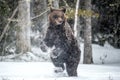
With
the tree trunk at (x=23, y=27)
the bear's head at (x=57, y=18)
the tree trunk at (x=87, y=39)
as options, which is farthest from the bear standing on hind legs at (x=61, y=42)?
the tree trunk at (x=23, y=27)

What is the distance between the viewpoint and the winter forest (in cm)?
1145

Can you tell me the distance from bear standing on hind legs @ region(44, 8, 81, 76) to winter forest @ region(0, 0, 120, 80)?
30 millimetres

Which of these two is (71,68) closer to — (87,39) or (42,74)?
(42,74)

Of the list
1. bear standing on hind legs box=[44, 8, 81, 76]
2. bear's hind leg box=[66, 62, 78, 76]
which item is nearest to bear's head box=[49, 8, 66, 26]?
bear standing on hind legs box=[44, 8, 81, 76]

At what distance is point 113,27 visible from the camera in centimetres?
2083

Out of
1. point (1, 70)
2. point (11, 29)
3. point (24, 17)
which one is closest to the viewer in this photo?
point (1, 70)

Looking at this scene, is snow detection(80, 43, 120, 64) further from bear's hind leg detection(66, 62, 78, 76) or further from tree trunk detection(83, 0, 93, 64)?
bear's hind leg detection(66, 62, 78, 76)

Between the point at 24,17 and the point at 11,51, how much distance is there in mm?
2215

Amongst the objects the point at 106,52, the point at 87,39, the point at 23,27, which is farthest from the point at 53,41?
the point at 106,52

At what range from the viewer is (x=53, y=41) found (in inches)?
445

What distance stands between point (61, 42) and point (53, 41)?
0.81ft

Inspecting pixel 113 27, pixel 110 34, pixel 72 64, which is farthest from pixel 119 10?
pixel 72 64

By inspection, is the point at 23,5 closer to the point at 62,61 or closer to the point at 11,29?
the point at 11,29

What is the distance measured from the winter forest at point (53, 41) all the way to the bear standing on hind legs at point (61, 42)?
30 millimetres
